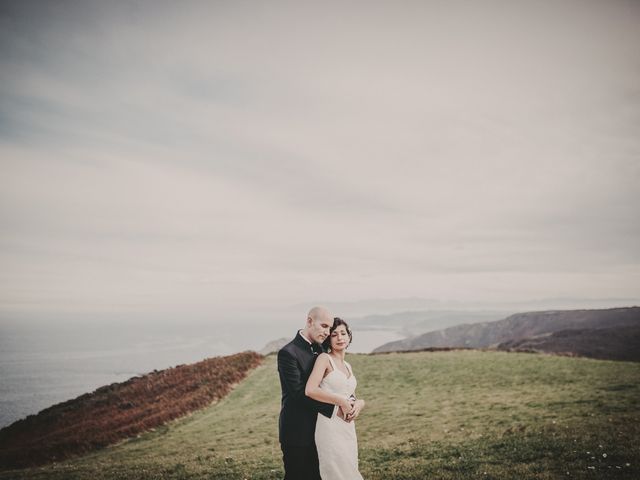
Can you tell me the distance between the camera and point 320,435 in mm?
5801

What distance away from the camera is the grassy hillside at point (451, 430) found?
Result: 10731 mm

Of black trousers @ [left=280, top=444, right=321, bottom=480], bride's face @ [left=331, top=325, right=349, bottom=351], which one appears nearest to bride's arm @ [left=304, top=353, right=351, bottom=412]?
bride's face @ [left=331, top=325, right=349, bottom=351]

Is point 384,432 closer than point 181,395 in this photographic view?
Yes

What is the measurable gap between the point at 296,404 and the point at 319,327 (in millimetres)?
1274

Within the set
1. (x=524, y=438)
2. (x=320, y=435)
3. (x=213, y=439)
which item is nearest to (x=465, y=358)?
(x=524, y=438)

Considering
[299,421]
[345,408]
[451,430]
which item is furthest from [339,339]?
[451,430]

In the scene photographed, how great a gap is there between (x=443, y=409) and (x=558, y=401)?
220 inches

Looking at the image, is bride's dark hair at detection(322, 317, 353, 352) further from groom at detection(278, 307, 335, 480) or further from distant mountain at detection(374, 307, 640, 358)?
distant mountain at detection(374, 307, 640, 358)

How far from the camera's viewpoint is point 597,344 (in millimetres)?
95375

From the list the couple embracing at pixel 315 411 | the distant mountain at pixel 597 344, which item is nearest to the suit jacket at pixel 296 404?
the couple embracing at pixel 315 411

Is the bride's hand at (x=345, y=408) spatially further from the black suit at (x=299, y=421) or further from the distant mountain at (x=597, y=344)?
the distant mountain at (x=597, y=344)

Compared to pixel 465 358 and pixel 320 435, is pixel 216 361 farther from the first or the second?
pixel 320 435

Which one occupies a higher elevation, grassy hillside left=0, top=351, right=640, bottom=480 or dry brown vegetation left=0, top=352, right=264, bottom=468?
grassy hillside left=0, top=351, right=640, bottom=480

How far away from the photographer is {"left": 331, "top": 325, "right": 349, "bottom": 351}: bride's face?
615 centimetres
